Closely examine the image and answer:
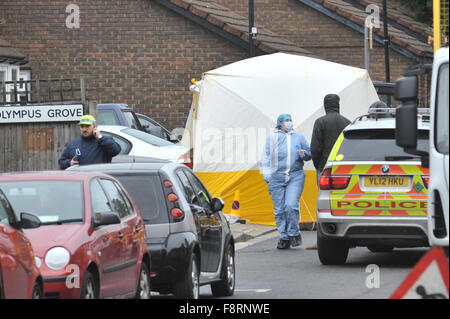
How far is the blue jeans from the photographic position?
57.7 feet

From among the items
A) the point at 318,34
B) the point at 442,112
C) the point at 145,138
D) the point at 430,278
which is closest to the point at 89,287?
the point at 442,112

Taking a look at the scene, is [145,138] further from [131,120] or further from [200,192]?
[200,192]

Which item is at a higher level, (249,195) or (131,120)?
(131,120)

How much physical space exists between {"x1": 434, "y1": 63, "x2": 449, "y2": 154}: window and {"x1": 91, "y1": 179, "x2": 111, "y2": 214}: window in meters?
2.96

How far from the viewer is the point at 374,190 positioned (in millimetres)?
14094

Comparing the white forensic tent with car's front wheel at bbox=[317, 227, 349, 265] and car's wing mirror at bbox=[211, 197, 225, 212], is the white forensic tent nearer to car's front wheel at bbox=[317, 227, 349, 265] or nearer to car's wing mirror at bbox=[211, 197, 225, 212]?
car's front wheel at bbox=[317, 227, 349, 265]

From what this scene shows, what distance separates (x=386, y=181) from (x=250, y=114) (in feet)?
27.4

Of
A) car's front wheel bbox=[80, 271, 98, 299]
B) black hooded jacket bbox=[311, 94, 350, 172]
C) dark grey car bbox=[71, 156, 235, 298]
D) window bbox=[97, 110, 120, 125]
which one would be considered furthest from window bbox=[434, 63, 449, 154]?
window bbox=[97, 110, 120, 125]

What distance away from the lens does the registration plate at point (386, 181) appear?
45.8 feet

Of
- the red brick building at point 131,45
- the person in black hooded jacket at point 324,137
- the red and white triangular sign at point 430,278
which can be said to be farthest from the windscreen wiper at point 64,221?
the red brick building at point 131,45

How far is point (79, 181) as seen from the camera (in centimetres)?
1029
